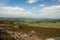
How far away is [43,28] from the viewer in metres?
2.24

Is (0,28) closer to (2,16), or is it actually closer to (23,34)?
(2,16)

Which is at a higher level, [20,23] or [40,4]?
[40,4]

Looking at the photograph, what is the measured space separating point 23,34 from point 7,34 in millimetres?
283

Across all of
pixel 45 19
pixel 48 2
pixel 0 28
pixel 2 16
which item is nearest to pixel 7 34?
pixel 0 28

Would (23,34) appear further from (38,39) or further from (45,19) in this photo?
(45,19)

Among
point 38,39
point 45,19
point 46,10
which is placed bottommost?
point 38,39

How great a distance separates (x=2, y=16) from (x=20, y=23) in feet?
1.13

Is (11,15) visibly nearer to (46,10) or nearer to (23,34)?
(23,34)

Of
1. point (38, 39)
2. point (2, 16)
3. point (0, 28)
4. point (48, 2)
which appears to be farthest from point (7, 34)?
point (48, 2)

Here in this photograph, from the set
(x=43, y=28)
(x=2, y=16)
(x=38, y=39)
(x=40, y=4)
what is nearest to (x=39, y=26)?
(x=43, y=28)

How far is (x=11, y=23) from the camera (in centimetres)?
229

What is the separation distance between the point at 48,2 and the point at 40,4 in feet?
0.47

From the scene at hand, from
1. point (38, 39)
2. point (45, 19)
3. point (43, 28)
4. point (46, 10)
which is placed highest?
point (46, 10)

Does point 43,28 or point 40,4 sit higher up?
point 40,4
